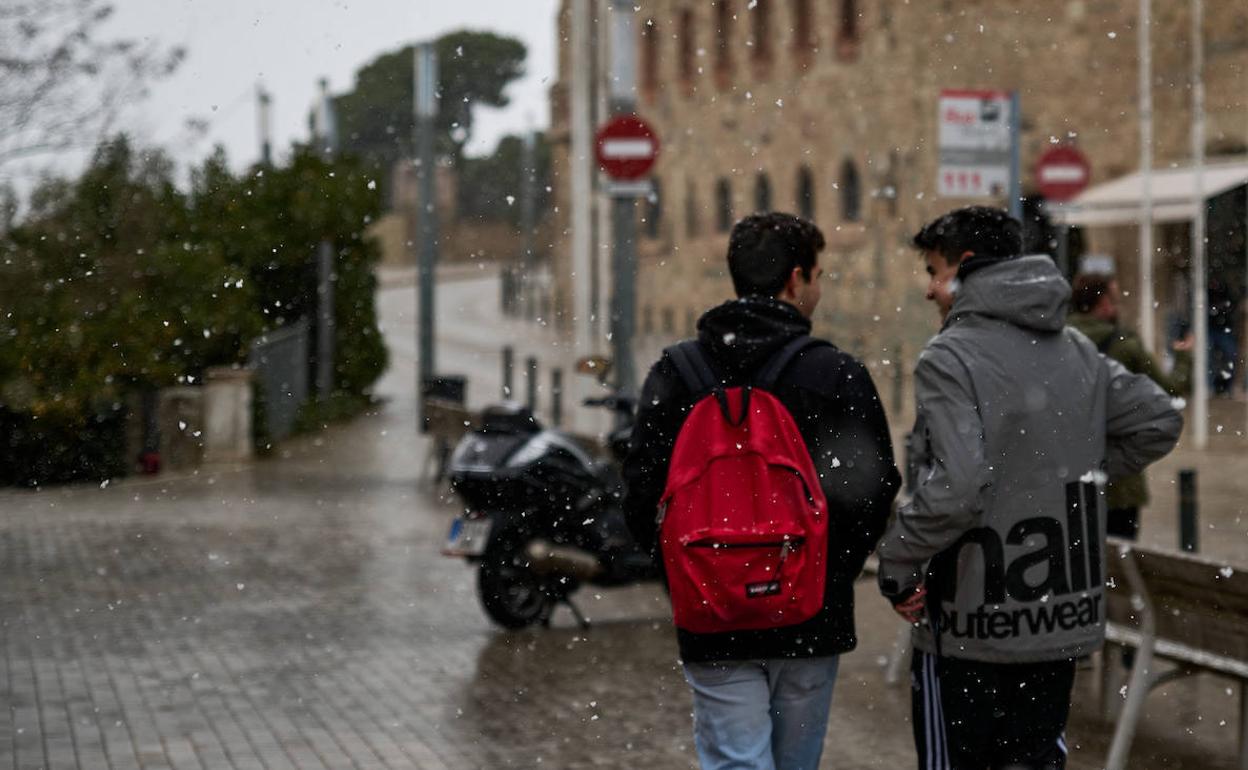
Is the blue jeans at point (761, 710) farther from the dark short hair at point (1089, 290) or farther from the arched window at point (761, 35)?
the arched window at point (761, 35)

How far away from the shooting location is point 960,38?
35.9 metres

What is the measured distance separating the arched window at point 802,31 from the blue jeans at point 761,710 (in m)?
36.9

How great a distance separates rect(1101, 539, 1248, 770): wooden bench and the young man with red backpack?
2.39m

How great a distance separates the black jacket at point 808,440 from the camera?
14.1 feet

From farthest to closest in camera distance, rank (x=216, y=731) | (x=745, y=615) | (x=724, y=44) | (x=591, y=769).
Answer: (x=724, y=44), (x=216, y=731), (x=591, y=769), (x=745, y=615)

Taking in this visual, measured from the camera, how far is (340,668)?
363 inches

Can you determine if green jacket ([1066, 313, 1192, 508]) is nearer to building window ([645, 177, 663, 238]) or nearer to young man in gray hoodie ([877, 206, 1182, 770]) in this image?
young man in gray hoodie ([877, 206, 1182, 770])

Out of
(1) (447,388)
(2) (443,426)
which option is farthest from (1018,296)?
(1) (447,388)

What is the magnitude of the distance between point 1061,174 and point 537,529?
14082 millimetres

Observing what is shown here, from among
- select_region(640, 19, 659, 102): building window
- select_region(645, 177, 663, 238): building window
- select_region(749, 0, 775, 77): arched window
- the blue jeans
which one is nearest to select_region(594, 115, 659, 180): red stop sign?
the blue jeans

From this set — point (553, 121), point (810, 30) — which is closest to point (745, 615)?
point (810, 30)

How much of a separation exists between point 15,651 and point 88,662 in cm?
54

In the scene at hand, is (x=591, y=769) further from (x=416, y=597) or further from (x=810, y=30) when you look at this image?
(x=810, y=30)

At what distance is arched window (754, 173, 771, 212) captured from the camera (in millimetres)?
43219
